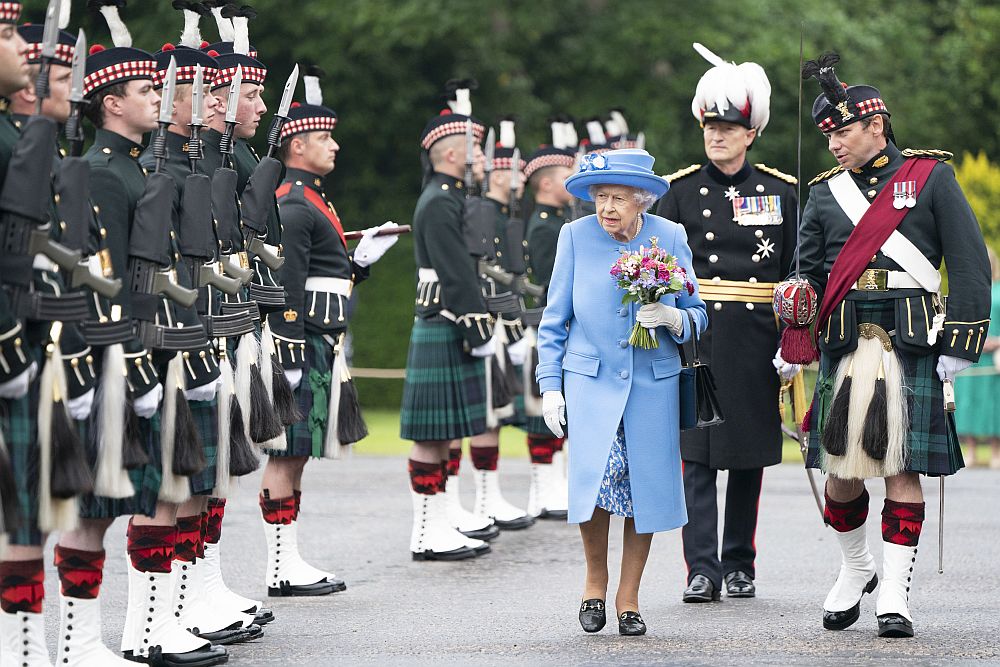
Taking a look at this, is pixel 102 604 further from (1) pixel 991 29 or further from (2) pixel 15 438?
(1) pixel 991 29

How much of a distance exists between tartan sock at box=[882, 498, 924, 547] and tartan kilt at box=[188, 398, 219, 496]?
104 inches

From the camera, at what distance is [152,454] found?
5.48 m

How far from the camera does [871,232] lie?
6504mm

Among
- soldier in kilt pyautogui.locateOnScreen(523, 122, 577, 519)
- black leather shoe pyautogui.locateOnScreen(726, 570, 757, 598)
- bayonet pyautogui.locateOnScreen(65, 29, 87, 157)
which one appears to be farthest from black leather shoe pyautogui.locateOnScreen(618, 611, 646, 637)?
soldier in kilt pyautogui.locateOnScreen(523, 122, 577, 519)

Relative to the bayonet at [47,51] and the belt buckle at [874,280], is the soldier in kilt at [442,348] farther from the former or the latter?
the bayonet at [47,51]

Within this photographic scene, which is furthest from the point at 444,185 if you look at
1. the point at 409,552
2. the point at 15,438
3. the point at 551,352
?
the point at 15,438

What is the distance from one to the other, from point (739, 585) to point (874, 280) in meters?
1.73

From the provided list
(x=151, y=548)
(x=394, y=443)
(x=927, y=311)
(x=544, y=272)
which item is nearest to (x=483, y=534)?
(x=544, y=272)

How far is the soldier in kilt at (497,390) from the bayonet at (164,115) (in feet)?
12.6

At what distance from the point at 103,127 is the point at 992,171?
18553 millimetres

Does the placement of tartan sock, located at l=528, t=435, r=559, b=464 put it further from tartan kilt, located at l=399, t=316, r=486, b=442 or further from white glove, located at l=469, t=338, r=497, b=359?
white glove, located at l=469, t=338, r=497, b=359

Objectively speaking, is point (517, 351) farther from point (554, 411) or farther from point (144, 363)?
point (144, 363)

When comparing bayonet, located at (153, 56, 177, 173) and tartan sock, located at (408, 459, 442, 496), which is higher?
bayonet, located at (153, 56, 177, 173)

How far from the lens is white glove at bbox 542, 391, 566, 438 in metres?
6.32
